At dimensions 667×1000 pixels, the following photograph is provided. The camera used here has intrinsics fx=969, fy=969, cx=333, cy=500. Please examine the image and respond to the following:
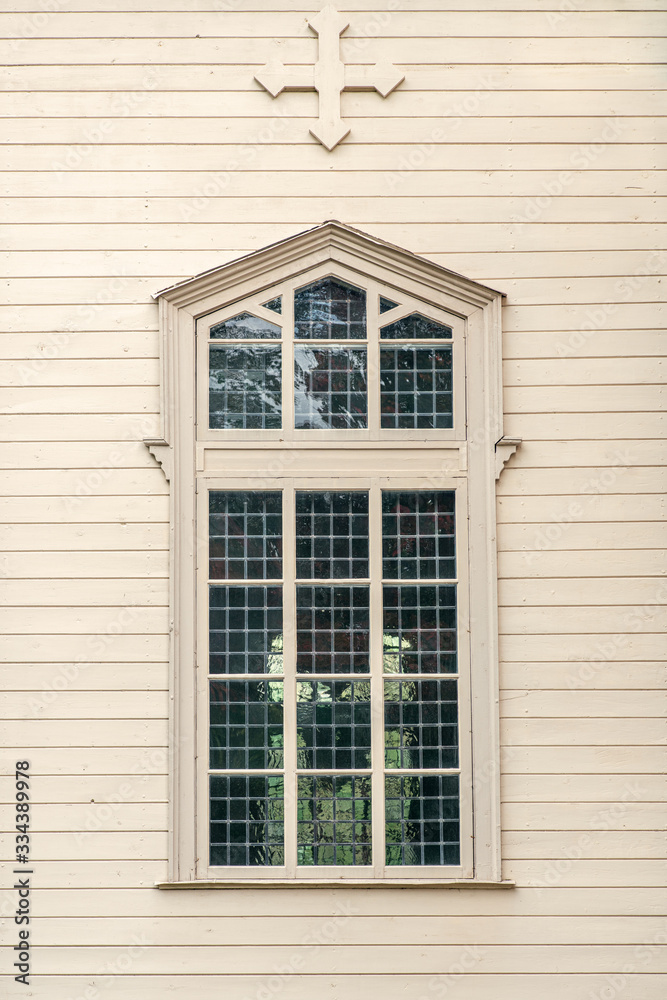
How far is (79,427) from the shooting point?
607cm

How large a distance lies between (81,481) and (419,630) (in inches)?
90.3

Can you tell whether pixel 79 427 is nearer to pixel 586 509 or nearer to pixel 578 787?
pixel 586 509

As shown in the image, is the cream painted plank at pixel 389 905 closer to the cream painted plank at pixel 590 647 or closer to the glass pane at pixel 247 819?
the glass pane at pixel 247 819

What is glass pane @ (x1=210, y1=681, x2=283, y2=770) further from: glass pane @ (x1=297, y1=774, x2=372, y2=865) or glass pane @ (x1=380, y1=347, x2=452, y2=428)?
glass pane @ (x1=380, y1=347, x2=452, y2=428)

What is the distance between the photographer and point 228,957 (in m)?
5.71

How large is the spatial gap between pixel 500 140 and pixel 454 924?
4856 mm

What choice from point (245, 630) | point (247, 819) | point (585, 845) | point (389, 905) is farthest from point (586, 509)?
point (247, 819)

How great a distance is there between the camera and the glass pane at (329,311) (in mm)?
6188

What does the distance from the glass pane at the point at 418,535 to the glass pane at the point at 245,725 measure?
1.06 m

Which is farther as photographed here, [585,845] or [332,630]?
[332,630]

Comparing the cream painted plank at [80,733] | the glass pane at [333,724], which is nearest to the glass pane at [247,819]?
the glass pane at [333,724]

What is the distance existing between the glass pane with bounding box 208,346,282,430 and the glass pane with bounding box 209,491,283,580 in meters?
0.47

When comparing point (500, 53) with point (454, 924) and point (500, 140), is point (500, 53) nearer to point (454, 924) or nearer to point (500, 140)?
point (500, 140)

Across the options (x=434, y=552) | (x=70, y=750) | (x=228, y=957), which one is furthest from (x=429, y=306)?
(x=228, y=957)
